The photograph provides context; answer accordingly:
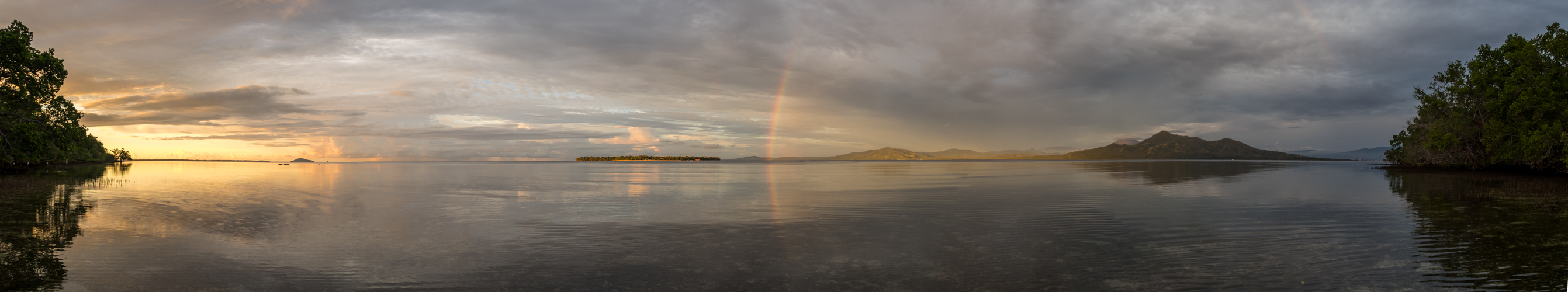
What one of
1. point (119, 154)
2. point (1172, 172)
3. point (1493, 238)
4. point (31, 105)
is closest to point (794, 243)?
point (1493, 238)

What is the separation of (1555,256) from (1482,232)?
3535mm

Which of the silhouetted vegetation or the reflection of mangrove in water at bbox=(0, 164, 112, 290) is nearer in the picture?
the reflection of mangrove in water at bbox=(0, 164, 112, 290)

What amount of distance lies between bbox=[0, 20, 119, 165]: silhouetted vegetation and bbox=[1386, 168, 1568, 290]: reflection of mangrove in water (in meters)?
50.0

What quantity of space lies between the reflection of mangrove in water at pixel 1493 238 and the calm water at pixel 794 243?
0.22 feet

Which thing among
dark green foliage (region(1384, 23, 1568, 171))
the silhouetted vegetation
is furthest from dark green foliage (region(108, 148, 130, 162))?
dark green foliage (region(1384, 23, 1568, 171))

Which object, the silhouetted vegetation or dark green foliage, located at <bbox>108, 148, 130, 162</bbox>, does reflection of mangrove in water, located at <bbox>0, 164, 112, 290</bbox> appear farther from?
dark green foliage, located at <bbox>108, 148, 130, 162</bbox>

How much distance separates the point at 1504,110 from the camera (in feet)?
154

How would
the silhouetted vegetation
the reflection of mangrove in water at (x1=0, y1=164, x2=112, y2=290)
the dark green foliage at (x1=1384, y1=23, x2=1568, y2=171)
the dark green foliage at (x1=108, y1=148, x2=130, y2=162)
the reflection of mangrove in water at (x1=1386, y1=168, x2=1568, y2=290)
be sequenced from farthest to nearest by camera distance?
the dark green foliage at (x1=108, y1=148, x2=130, y2=162)
the dark green foliage at (x1=1384, y1=23, x2=1568, y2=171)
the silhouetted vegetation
the reflection of mangrove in water at (x1=0, y1=164, x2=112, y2=290)
the reflection of mangrove in water at (x1=1386, y1=168, x2=1568, y2=290)

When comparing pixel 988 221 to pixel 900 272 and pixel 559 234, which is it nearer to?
pixel 900 272

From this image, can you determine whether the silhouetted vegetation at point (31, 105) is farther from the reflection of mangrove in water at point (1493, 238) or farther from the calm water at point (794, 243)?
the reflection of mangrove in water at point (1493, 238)

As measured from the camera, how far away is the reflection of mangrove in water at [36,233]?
8.67m

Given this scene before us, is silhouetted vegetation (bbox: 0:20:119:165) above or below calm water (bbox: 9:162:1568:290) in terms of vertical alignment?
above

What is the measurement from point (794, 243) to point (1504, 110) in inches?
2531

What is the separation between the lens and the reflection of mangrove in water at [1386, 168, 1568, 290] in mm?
8398
